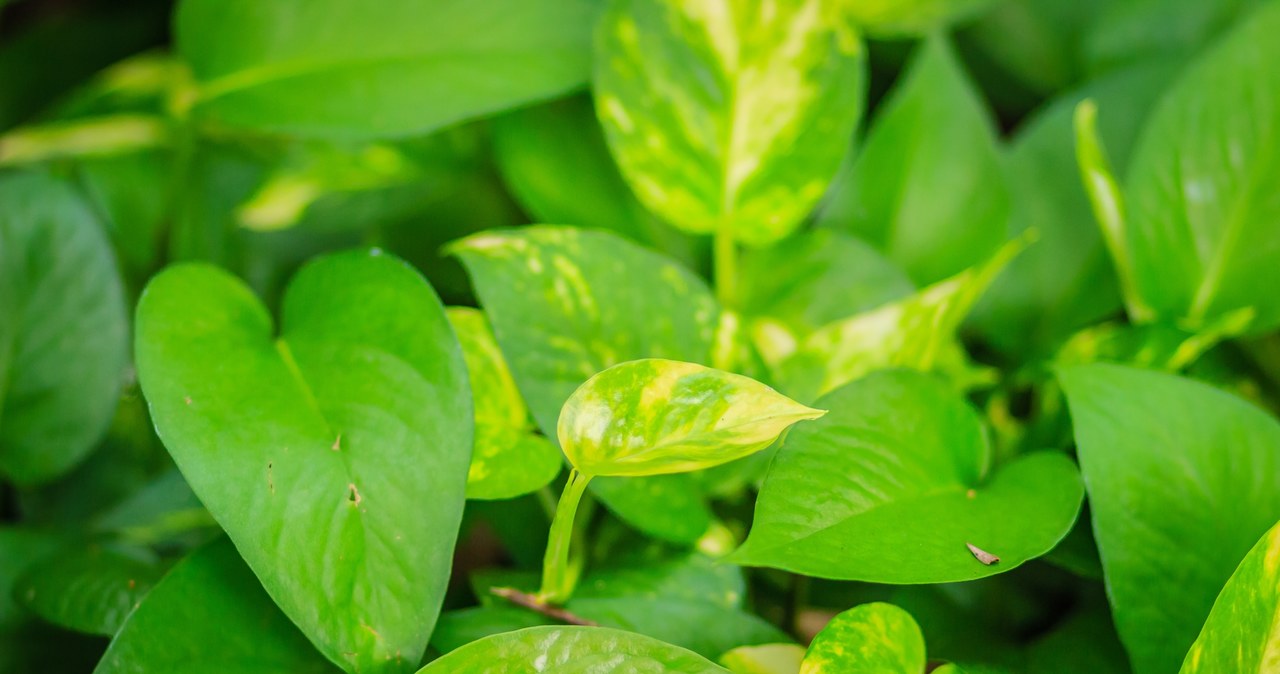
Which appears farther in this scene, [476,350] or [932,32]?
[932,32]

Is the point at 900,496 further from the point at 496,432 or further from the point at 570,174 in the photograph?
the point at 570,174

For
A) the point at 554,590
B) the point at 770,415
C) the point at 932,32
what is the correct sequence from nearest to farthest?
the point at 770,415 → the point at 554,590 → the point at 932,32

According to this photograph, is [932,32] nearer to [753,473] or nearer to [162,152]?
[753,473]

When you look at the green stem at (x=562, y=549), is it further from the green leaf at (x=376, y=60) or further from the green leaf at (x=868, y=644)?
the green leaf at (x=376, y=60)

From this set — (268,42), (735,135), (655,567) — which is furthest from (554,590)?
(268,42)

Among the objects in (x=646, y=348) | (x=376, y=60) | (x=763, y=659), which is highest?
(x=376, y=60)

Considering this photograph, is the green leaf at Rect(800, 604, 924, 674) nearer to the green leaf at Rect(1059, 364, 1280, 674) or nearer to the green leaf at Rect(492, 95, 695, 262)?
the green leaf at Rect(1059, 364, 1280, 674)

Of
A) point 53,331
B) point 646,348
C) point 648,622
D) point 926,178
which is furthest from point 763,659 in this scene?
point 53,331
